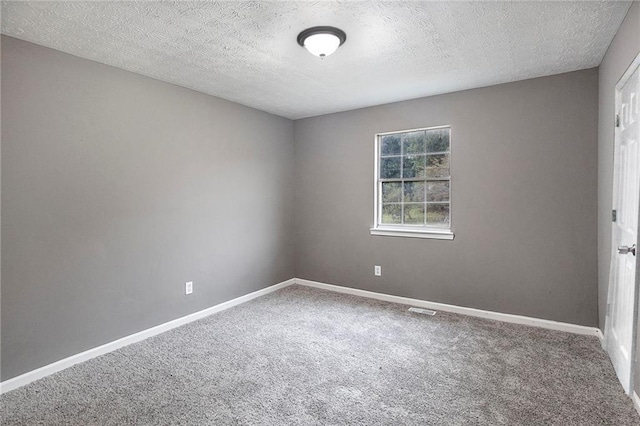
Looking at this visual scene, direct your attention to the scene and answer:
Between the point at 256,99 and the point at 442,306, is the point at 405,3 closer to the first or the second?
the point at 256,99

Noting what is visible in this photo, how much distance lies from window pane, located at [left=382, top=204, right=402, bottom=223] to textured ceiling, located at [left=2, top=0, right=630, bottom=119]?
4.74ft

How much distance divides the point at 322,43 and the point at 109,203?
218cm

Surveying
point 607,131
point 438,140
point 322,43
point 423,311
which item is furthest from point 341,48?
point 423,311

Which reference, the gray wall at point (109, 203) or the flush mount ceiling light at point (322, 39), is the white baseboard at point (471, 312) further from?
the flush mount ceiling light at point (322, 39)

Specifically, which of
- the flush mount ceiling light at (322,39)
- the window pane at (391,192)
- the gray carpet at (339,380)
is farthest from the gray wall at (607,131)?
the window pane at (391,192)

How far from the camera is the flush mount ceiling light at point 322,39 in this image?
7.51 feet

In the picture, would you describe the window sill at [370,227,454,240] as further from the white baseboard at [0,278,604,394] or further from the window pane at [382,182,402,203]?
the white baseboard at [0,278,604,394]

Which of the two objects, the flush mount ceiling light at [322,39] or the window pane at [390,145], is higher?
the flush mount ceiling light at [322,39]

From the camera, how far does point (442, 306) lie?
3.83 m

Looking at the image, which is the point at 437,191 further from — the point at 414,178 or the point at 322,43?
the point at 322,43

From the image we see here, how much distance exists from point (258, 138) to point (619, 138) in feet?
11.6

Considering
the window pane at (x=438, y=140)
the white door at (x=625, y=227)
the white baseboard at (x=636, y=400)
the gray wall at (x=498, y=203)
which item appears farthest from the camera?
the window pane at (x=438, y=140)

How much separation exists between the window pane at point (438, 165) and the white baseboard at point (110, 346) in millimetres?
2620

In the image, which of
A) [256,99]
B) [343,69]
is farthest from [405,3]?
[256,99]
